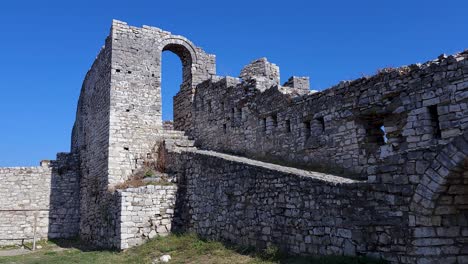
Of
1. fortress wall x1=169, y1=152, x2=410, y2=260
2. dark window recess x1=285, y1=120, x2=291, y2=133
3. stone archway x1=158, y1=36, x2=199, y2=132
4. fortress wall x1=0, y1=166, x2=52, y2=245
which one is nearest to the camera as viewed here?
fortress wall x1=169, y1=152, x2=410, y2=260

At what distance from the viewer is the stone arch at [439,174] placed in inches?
256

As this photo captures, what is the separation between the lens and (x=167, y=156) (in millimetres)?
17078

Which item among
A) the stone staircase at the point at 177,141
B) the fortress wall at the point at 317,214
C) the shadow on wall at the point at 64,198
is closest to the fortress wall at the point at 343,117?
the stone staircase at the point at 177,141

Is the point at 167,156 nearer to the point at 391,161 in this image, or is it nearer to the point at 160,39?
the point at 160,39

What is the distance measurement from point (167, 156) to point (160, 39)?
213 inches

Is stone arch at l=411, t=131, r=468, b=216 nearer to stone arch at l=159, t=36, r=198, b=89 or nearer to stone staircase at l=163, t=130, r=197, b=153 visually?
stone staircase at l=163, t=130, r=197, b=153

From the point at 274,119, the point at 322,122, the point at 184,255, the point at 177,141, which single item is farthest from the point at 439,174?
the point at 177,141

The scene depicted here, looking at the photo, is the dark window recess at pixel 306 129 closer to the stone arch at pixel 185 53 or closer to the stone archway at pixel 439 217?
the stone archway at pixel 439 217

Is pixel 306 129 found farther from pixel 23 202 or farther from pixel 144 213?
pixel 23 202

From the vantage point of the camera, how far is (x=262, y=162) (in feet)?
44.1

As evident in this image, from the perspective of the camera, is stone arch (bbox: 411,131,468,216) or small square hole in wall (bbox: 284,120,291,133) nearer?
stone arch (bbox: 411,131,468,216)

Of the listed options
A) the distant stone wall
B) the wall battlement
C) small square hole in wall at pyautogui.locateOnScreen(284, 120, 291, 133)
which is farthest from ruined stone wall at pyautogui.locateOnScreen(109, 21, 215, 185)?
small square hole in wall at pyautogui.locateOnScreen(284, 120, 291, 133)

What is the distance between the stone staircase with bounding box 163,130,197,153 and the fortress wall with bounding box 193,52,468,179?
0.50m

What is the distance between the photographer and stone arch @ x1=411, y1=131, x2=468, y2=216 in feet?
21.3
